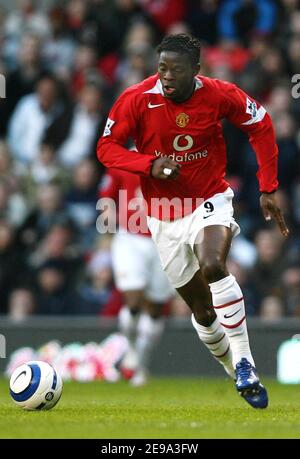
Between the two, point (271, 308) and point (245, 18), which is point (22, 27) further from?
point (271, 308)

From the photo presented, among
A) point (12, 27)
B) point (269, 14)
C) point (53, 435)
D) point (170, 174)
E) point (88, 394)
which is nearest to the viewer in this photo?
point (53, 435)

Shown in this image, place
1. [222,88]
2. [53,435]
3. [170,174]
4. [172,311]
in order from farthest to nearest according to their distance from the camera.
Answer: [172,311], [222,88], [170,174], [53,435]

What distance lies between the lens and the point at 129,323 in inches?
468

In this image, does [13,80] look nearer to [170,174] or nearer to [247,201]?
[247,201]

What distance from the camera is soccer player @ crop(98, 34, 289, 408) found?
7645mm

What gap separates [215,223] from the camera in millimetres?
7852

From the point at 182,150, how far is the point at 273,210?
70 centimetres

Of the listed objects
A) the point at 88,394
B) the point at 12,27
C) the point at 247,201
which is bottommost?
the point at 88,394

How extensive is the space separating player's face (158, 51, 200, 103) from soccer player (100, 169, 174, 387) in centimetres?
387

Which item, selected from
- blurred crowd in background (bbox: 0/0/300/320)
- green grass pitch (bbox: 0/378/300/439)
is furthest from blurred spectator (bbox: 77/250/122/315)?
green grass pitch (bbox: 0/378/300/439)

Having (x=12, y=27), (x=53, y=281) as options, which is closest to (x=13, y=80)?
(x=12, y=27)

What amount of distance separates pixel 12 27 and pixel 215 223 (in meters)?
8.90

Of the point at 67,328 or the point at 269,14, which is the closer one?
the point at 67,328

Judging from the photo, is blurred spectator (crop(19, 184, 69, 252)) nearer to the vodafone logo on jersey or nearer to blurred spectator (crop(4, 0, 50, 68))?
blurred spectator (crop(4, 0, 50, 68))
